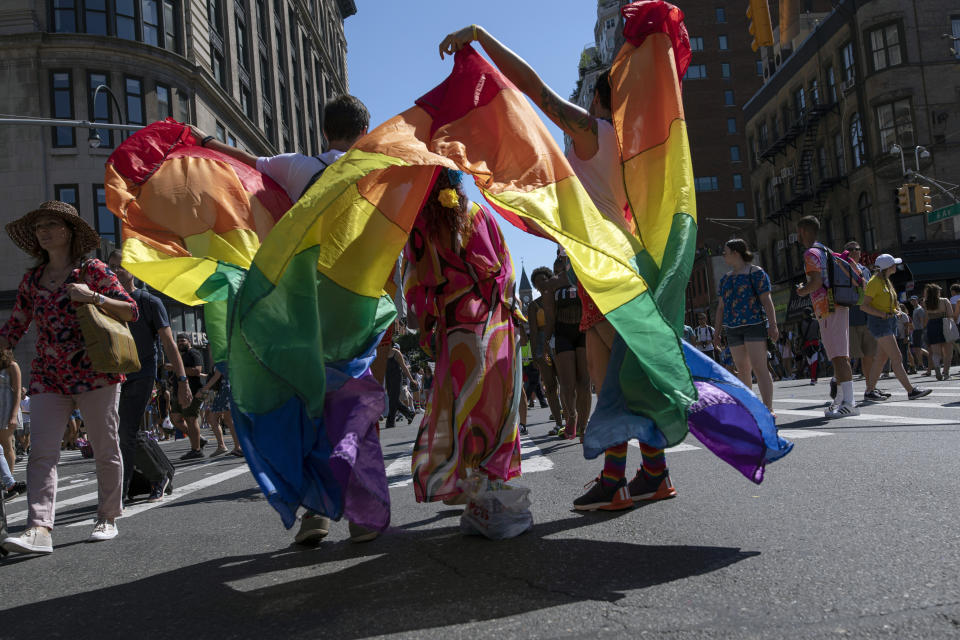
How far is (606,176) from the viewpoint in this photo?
402cm

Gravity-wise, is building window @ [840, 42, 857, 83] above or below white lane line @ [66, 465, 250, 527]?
above

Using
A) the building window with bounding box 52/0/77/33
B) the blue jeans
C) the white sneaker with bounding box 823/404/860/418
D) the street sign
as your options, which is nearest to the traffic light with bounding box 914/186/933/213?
the street sign

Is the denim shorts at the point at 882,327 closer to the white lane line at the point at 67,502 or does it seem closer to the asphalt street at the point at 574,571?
the asphalt street at the point at 574,571

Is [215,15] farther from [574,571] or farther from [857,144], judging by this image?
[574,571]

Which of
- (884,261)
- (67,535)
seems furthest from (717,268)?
(67,535)

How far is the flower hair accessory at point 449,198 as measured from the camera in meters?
3.82

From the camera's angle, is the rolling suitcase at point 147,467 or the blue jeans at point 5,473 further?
the blue jeans at point 5,473

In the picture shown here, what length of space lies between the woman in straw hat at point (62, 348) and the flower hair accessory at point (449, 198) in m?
2.44

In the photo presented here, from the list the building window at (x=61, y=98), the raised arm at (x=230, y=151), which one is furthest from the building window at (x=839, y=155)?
the raised arm at (x=230, y=151)

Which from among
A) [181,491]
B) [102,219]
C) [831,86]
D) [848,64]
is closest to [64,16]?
[102,219]

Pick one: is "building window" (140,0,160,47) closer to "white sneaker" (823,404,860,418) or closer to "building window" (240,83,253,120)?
"building window" (240,83,253,120)

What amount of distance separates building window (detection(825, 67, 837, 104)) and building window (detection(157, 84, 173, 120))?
29046 millimetres

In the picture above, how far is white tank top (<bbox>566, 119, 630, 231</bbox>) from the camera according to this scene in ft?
13.1

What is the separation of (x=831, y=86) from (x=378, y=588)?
4202cm
